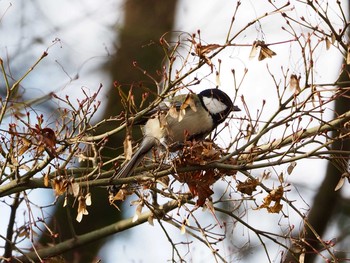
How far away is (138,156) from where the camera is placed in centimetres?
448

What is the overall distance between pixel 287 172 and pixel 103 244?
3.44 meters

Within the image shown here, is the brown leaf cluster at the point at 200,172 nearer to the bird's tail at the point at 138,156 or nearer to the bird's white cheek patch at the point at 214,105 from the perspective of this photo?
the bird's tail at the point at 138,156

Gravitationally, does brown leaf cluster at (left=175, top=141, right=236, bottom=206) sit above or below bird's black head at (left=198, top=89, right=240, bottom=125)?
below

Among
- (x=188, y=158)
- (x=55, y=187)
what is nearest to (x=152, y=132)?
(x=188, y=158)

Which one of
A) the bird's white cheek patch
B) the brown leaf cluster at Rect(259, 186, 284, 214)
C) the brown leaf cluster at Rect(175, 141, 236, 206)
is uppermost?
the bird's white cheek patch

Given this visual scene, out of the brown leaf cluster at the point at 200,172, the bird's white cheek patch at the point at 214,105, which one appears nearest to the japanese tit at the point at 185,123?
the bird's white cheek patch at the point at 214,105

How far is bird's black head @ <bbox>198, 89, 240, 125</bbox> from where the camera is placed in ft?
16.7

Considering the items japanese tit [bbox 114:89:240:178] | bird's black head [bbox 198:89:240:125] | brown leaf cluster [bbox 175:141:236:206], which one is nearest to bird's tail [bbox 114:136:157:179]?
japanese tit [bbox 114:89:240:178]

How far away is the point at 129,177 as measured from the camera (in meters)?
3.97

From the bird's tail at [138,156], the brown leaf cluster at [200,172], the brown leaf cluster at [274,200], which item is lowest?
the brown leaf cluster at [274,200]

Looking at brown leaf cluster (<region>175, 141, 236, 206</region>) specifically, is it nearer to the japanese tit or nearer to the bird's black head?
the japanese tit

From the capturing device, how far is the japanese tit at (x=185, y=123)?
428 centimetres

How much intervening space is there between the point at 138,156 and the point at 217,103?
0.93 m

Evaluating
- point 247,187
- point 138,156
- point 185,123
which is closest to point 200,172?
point 247,187
